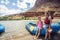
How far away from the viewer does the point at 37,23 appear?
7.21ft

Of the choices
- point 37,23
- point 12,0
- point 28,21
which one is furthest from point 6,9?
point 37,23

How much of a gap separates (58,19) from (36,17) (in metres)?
0.39

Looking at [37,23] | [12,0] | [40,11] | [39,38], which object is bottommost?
[39,38]

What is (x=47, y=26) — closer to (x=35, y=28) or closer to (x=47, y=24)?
(x=47, y=24)

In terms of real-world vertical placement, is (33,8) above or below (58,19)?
above

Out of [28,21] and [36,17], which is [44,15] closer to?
[36,17]

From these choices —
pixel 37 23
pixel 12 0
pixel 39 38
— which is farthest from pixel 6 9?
pixel 39 38

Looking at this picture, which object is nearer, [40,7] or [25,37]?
[25,37]

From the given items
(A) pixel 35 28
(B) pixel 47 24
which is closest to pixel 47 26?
(B) pixel 47 24

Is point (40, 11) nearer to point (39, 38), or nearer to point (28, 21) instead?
point (28, 21)

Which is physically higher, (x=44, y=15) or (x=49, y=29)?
(x=44, y=15)

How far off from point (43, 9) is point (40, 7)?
0.22 feet

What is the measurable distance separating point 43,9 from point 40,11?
6 cm

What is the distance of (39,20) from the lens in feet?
7.23
